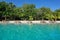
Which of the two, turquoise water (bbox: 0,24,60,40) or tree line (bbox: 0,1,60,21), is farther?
tree line (bbox: 0,1,60,21)

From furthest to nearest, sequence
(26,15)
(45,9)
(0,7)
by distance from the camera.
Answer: (45,9) < (26,15) < (0,7)

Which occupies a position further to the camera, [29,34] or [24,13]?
[24,13]

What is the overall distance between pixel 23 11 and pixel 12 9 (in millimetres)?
3384

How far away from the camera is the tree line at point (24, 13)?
41681 millimetres

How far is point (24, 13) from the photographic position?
1710 inches

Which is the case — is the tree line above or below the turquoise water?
above

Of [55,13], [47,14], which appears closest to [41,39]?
[47,14]

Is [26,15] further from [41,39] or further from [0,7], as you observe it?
[41,39]

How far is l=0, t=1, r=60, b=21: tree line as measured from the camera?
41681 mm

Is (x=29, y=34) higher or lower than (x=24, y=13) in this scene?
lower

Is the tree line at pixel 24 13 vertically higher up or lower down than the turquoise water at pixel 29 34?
higher up

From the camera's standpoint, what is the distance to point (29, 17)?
42.9m

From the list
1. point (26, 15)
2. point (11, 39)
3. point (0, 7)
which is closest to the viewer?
point (11, 39)

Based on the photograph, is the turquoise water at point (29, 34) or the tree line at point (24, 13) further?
the tree line at point (24, 13)
